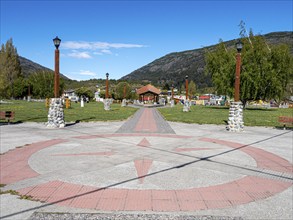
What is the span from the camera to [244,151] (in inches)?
383

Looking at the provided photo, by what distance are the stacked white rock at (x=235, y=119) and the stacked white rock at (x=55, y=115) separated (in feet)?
33.2

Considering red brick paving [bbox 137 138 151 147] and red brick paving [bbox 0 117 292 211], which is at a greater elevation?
red brick paving [bbox 137 138 151 147]

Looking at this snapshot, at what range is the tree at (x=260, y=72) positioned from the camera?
116 feet

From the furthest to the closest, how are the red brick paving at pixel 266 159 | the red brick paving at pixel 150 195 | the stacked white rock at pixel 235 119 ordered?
1. the stacked white rock at pixel 235 119
2. the red brick paving at pixel 266 159
3. the red brick paving at pixel 150 195

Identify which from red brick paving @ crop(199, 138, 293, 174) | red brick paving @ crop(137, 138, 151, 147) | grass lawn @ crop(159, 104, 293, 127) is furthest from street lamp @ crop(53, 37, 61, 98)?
red brick paving @ crop(199, 138, 293, 174)

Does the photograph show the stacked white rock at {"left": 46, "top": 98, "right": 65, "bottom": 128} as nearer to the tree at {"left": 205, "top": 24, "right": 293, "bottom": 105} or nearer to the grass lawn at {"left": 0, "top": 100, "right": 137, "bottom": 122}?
the grass lawn at {"left": 0, "top": 100, "right": 137, "bottom": 122}

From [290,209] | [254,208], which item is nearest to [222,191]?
[254,208]

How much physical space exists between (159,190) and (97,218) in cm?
164

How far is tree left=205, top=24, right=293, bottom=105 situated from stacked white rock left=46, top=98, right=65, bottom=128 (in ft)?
87.0

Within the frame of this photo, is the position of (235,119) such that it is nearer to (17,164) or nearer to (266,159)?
(266,159)

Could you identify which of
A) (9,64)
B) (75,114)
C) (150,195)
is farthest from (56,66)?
(9,64)

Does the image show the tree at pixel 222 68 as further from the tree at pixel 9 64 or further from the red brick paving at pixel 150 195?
the tree at pixel 9 64

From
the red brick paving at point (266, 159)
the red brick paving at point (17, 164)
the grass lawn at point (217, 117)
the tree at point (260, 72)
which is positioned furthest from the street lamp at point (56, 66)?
the tree at point (260, 72)

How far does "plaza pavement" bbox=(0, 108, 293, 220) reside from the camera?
453cm
